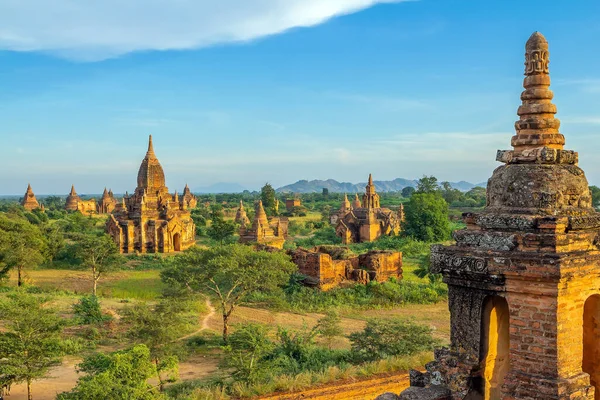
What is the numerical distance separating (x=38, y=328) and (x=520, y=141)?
12.9m

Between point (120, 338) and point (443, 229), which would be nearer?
point (120, 338)

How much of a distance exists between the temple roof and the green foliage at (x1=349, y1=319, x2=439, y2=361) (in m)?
29.8

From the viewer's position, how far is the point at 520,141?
4441 millimetres

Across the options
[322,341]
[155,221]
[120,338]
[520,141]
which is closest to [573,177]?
[520,141]

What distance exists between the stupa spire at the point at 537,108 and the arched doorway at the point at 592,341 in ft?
4.47

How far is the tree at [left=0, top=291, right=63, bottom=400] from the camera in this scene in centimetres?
1278

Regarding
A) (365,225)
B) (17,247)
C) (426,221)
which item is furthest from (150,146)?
(426,221)

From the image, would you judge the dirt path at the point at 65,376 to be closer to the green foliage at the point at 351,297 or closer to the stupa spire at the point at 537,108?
the green foliage at the point at 351,297

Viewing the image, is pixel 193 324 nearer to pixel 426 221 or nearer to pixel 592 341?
pixel 592 341

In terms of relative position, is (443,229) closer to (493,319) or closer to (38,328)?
(38,328)

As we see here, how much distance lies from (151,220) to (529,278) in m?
38.2

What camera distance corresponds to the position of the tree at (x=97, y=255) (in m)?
28.1

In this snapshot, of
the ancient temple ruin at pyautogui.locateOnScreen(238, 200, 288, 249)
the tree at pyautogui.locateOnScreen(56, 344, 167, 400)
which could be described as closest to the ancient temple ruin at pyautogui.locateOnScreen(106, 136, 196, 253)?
the ancient temple ruin at pyautogui.locateOnScreen(238, 200, 288, 249)

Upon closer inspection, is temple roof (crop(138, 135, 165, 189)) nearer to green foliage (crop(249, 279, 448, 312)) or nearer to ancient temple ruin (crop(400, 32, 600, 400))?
green foliage (crop(249, 279, 448, 312))
